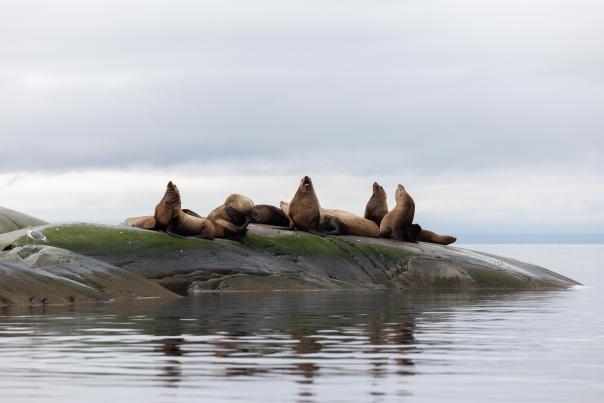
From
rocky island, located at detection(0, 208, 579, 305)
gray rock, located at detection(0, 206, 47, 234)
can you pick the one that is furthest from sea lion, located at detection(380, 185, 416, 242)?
gray rock, located at detection(0, 206, 47, 234)

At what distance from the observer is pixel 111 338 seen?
15336 millimetres

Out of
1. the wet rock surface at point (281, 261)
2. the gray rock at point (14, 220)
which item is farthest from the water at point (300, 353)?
the gray rock at point (14, 220)

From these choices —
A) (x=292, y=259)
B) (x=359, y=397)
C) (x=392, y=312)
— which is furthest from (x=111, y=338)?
(x=292, y=259)

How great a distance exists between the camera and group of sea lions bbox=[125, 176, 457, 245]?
105 ft

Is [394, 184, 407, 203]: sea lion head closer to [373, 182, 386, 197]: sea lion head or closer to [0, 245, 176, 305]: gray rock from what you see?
[373, 182, 386, 197]: sea lion head

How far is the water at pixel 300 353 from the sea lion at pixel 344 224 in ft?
37.9

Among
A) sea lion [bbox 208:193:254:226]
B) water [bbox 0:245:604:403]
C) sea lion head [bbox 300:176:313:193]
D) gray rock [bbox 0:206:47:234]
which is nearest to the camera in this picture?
water [bbox 0:245:604:403]

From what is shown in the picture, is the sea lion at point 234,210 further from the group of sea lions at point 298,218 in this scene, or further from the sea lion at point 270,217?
the sea lion at point 270,217

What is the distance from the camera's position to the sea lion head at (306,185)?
3441cm

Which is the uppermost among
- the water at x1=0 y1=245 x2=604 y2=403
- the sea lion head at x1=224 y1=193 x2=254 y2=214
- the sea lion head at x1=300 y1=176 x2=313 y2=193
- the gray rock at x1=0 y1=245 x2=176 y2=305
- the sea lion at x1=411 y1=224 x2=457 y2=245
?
the sea lion head at x1=300 y1=176 x2=313 y2=193

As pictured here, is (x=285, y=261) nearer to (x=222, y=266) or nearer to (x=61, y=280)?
(x=222, y=266)

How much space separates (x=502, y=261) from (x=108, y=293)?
15.2 meters

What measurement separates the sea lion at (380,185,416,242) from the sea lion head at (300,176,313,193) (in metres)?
2.88

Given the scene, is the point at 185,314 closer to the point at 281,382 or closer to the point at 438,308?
the point at 438,308
